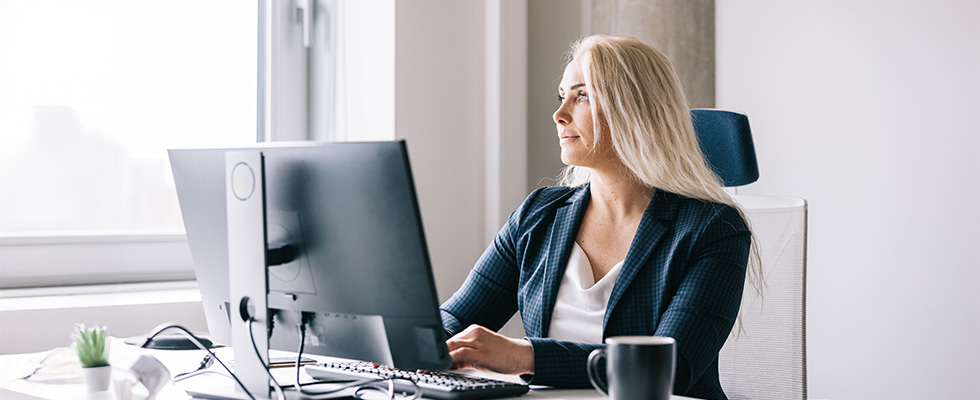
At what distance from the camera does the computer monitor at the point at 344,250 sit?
946mm

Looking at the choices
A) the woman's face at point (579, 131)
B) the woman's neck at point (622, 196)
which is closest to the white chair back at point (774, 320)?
the woman's neck at point (622, 196)

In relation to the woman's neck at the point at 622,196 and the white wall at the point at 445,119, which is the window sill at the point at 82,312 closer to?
the white wall at the point at 445,119

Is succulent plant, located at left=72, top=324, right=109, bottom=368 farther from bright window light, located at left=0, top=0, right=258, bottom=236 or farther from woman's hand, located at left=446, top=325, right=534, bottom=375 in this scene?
bright window light, located at left=0, top=0, right=258, bottom=236

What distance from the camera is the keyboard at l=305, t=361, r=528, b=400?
41.8 inches

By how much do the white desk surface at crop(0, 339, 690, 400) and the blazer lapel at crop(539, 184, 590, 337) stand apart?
0.27 metres

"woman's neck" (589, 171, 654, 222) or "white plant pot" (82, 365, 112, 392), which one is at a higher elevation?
"woman's neck" (589, 171, 654, 222)

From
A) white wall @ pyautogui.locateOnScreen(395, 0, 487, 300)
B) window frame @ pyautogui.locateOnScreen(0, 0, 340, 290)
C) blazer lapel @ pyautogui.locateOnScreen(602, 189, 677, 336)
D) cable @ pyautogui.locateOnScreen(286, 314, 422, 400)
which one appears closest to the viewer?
cable @ pyautogui.locateOnScreen(286, 314, 422, 400)

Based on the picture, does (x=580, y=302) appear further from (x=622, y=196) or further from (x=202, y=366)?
(x=202, y=366)

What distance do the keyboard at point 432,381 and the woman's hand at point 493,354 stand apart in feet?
0.09

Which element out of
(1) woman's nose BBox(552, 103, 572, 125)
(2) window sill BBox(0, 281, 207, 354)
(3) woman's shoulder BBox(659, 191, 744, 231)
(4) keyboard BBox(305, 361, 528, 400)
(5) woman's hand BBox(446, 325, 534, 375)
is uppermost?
(1) woman's nose BBox(552, 103, 572, 125)

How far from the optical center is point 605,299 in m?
1.50

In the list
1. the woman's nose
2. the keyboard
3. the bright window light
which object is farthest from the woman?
the bright window light

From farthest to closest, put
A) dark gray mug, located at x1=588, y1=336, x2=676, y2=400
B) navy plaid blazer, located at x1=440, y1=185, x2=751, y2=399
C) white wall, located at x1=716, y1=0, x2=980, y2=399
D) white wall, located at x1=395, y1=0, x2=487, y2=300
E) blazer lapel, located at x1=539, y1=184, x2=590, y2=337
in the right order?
white wall, located at x1=395, y1=0, x2=487, y2=300
white wall, located at x1=716, y1=0, x2=980, y2=399
blazer lapel, located at x1=539, y1=184, x2=590, y2=337
navy plaid blazer, located at x1=440, y1=185, x2=751, y2=399
dark gray mug, located at x1=588, y1=336, x2=676, y2=400

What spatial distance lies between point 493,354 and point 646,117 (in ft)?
1.90
